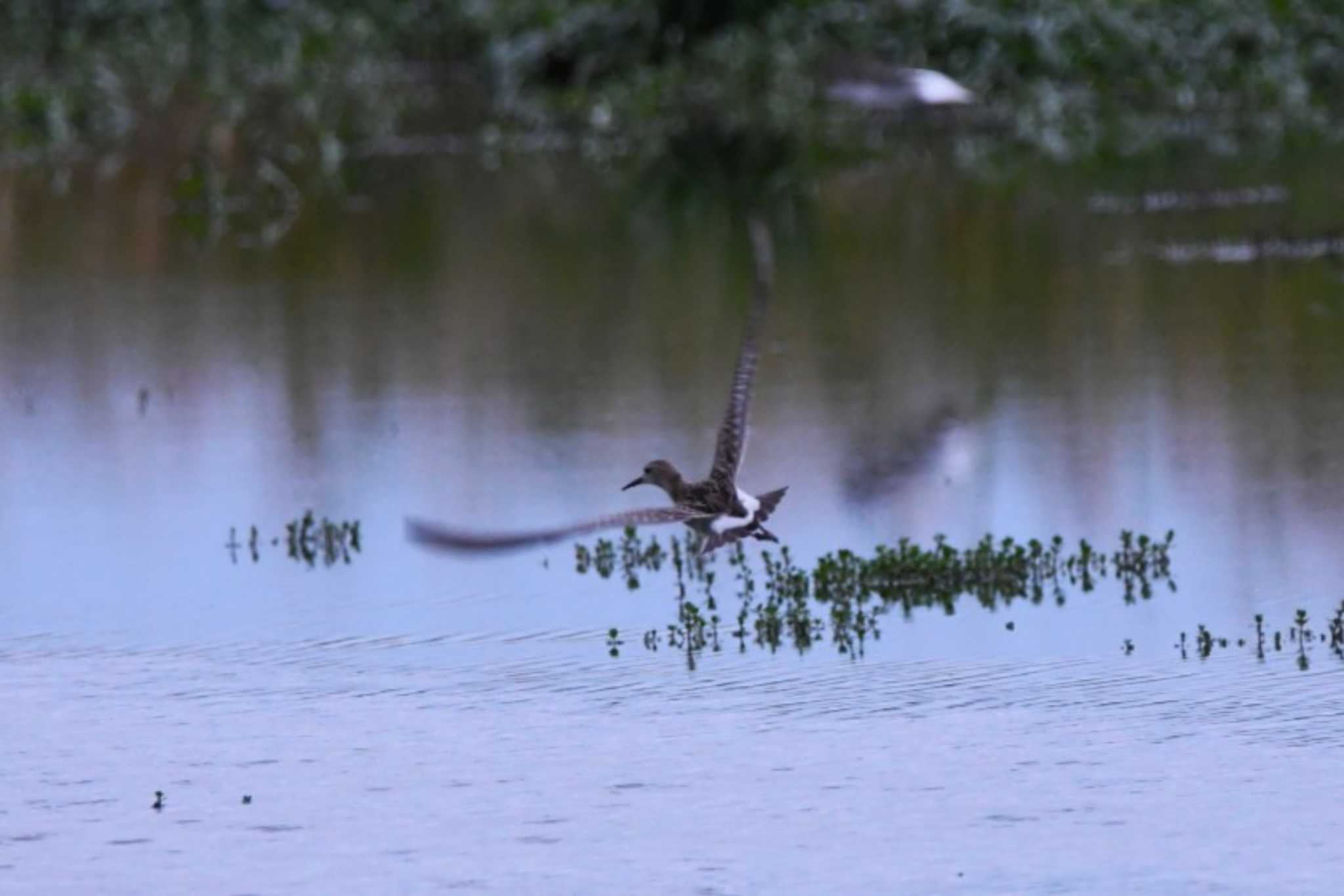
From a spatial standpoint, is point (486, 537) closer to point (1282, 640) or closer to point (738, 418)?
point (738, 418)

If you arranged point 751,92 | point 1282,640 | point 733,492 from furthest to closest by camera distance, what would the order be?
point 751,92, point 1282,640, point 733,492

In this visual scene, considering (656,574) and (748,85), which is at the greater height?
(748,85)

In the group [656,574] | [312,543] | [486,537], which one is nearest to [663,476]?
[656,574]

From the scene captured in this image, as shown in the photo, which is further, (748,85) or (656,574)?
(748,85)

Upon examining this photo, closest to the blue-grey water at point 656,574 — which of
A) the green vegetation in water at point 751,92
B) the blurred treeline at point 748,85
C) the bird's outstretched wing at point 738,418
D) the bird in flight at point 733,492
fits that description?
the bird in flight at point 733,492

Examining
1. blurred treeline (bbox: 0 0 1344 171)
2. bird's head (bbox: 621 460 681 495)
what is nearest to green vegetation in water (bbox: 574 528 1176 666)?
bird's head (bbox: 621 460 681 495)

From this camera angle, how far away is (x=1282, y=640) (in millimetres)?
12641

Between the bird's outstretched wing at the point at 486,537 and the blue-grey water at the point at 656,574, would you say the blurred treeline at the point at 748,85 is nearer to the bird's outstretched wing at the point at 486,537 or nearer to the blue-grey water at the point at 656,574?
the blue-grey water at the point at 656,574

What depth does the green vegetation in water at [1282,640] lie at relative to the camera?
12.4 m

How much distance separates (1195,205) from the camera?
2883 centimetres

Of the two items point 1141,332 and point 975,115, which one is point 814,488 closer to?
point 1141,332

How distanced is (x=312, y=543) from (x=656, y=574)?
6.24 feet

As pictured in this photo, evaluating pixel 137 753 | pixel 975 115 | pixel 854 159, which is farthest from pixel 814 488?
pixel 975 115

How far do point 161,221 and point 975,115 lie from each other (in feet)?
40.4
